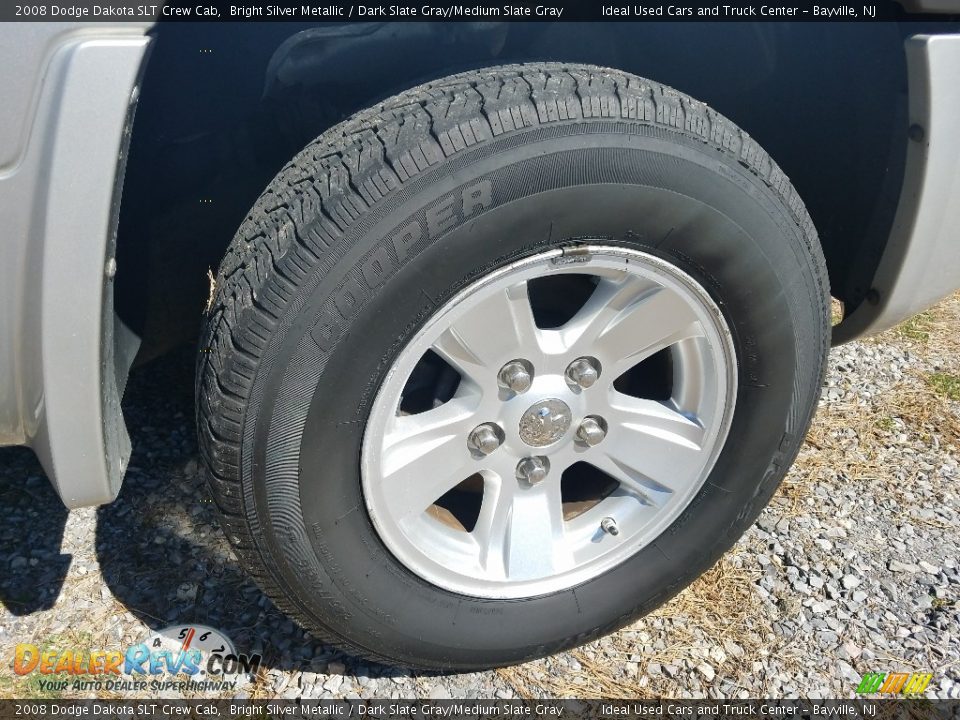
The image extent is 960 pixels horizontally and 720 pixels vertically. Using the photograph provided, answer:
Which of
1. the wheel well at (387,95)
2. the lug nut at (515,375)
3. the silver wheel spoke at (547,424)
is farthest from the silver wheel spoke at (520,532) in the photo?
the wheel well at (387,95)

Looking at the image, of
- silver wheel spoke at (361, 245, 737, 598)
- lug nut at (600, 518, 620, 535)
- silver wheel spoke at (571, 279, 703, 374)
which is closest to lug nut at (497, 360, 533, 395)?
silver wheel spoke at (361, 245, 737, 598)

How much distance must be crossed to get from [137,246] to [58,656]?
0.98 m

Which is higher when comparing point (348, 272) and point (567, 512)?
point (348, 272)

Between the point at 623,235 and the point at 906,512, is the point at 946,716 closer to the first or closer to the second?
the point at 906,512

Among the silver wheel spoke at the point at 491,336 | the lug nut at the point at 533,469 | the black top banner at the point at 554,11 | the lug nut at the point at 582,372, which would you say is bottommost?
the lug nut at the point at 533,469

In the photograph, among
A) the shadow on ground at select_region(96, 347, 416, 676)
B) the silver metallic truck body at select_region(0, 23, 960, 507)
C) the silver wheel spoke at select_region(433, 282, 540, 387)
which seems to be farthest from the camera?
the shadow on ground at select_region(96, 347, 416, 676)

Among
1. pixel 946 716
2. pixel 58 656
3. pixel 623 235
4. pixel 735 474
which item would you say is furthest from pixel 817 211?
pixel 58 656

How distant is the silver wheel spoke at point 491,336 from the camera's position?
1.63m

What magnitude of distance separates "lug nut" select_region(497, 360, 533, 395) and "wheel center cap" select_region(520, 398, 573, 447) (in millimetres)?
58

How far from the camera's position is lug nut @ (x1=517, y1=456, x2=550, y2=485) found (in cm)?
189

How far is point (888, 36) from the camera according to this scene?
1875 millimetres

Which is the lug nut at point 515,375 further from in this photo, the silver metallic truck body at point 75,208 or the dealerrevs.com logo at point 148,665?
the dealerrevs.com logo at point 148,665

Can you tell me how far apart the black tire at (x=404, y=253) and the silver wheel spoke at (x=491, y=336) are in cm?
9

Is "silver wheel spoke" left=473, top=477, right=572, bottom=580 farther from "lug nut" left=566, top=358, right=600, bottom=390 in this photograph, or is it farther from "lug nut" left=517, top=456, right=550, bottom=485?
"lug nut" left=566, top=358, right=600, bottom=390
